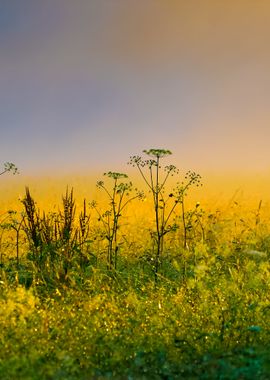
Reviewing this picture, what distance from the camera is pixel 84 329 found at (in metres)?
5.71

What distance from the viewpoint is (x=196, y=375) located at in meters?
4.93

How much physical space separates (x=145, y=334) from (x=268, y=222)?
6.89 m

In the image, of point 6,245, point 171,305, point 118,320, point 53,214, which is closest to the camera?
point 118,320

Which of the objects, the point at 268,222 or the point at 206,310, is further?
the point at 268,222

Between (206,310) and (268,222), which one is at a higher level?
(268,222)

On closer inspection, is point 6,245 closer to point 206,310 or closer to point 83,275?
point 83,275

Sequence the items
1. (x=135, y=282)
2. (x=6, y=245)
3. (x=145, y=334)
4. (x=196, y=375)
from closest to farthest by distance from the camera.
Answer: (x=196, y=375) < (x=145, y=334) < (x=135, y=282) < (x=6, y=245)

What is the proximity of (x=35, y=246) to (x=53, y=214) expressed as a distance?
85 cm

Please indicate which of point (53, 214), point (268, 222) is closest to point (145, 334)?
point (53, 214)

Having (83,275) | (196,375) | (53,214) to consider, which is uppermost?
(53,214)

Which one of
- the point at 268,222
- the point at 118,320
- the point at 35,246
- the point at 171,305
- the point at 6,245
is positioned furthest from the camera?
the point at 268,222

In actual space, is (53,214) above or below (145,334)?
above

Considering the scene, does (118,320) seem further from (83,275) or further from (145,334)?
(83,275)

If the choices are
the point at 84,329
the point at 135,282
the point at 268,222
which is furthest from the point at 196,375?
the point at 268,222
